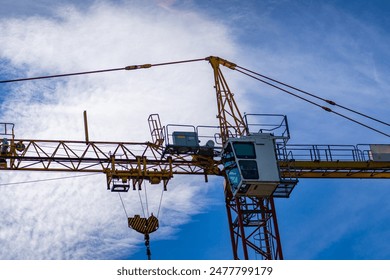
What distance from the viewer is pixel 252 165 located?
50438 mm

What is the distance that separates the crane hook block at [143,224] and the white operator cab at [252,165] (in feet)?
19.1

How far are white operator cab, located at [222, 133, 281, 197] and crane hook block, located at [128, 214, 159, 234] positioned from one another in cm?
581

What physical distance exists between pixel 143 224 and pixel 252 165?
25.9 ft

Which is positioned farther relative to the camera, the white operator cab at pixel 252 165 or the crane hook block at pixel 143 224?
the white operator cab at pixel 252 165

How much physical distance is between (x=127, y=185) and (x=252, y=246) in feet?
30.1

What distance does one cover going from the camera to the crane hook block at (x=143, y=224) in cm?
4900

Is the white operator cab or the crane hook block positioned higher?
the white operator cab

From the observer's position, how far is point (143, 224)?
49.2 meters

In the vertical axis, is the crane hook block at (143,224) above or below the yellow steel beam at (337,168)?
below

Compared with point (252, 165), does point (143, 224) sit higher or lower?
lower

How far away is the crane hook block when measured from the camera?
49.0 meters

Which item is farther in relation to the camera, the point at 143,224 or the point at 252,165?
the point at 252,165

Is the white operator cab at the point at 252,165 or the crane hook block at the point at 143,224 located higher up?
the white operator cab at the point at 252,165

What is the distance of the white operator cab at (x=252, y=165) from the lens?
5009 centimetres
